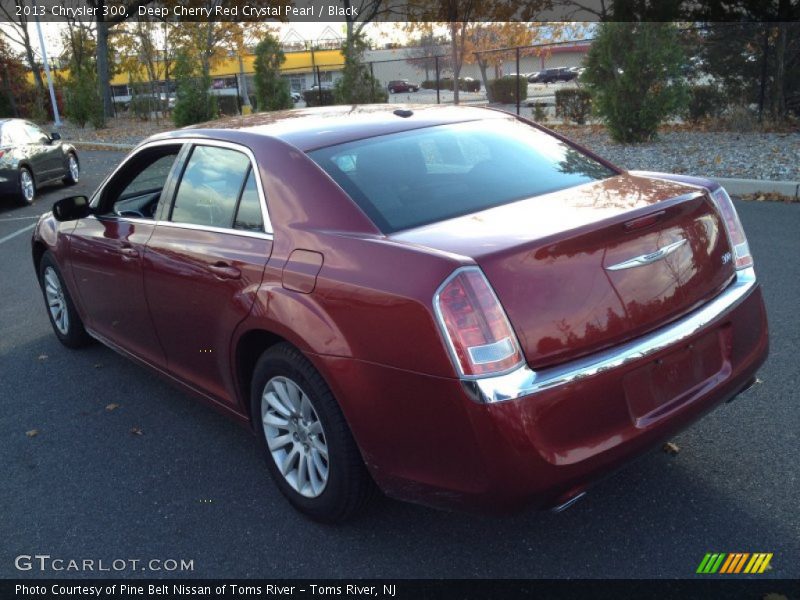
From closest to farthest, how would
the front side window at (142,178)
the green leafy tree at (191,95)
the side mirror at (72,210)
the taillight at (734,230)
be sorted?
the taillight at (734,230), the front side window at (142,178), the side mirror at (72,210), the green leafy tree at (191,95)

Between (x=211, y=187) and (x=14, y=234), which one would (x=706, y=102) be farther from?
(x=211, y=187)

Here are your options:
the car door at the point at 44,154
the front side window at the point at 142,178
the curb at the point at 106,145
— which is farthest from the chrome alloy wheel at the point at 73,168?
the front side window at the point at 142,178

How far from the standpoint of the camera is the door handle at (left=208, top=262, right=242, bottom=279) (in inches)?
135

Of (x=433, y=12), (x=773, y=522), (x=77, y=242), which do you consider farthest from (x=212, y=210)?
(x=433, y=12)

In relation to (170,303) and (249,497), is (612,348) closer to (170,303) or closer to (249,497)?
(249,497)

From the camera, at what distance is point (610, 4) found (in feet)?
50.3

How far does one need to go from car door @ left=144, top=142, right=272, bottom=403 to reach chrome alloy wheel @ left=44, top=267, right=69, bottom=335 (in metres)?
1.90

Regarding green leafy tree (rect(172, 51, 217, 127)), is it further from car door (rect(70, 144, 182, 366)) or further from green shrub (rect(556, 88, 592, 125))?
car door (rect(70, 144, 182, 366))

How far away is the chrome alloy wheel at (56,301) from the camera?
225 inches

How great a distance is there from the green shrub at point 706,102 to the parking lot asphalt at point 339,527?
12.9 metres

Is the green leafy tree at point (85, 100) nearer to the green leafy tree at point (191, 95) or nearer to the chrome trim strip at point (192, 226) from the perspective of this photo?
the green leafy tree at point (191, 95)

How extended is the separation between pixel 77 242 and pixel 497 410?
3522 millimetres

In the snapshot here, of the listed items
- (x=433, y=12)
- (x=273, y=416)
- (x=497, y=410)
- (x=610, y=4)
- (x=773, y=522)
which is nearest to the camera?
(x=497, y=410)

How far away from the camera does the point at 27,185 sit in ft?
45.7
